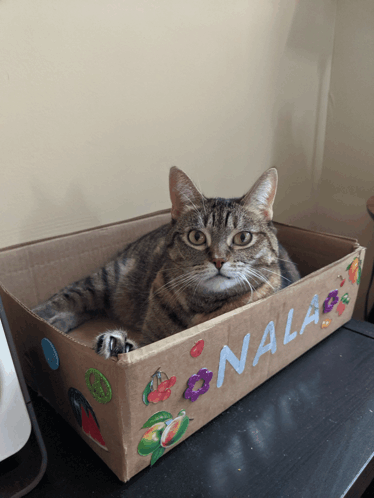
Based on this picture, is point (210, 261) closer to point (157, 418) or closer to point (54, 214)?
point (157, 418)

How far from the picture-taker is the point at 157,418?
0.49 meters

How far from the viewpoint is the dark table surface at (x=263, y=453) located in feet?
1.64

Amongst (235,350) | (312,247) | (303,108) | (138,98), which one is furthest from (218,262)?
(303,108)

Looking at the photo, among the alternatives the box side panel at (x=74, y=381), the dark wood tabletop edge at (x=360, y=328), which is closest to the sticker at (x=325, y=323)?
the dark wood tabletop edge at (x=360, y=328)

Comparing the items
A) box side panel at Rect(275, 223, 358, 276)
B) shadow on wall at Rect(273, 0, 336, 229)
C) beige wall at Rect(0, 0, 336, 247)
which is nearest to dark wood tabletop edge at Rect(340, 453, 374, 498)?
box side panel at Rect(275, 223, 358, 276)

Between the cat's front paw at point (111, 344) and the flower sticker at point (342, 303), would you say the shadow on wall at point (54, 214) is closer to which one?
the cat's front paw at point (111, 344)

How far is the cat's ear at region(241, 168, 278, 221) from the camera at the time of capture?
752mm

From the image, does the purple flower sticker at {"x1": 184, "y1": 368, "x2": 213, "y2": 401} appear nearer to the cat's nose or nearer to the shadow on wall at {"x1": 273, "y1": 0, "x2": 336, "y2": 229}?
the cat's nose


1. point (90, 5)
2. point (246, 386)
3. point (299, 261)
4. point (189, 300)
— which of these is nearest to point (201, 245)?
point (189, 300)

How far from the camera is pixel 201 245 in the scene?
0.75 m

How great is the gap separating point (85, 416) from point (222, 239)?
1.39ft

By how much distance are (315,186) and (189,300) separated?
1335 millimetres

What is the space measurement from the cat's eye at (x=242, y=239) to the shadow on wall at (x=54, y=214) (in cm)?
55

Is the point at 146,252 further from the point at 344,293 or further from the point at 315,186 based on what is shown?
the point at 315,186
